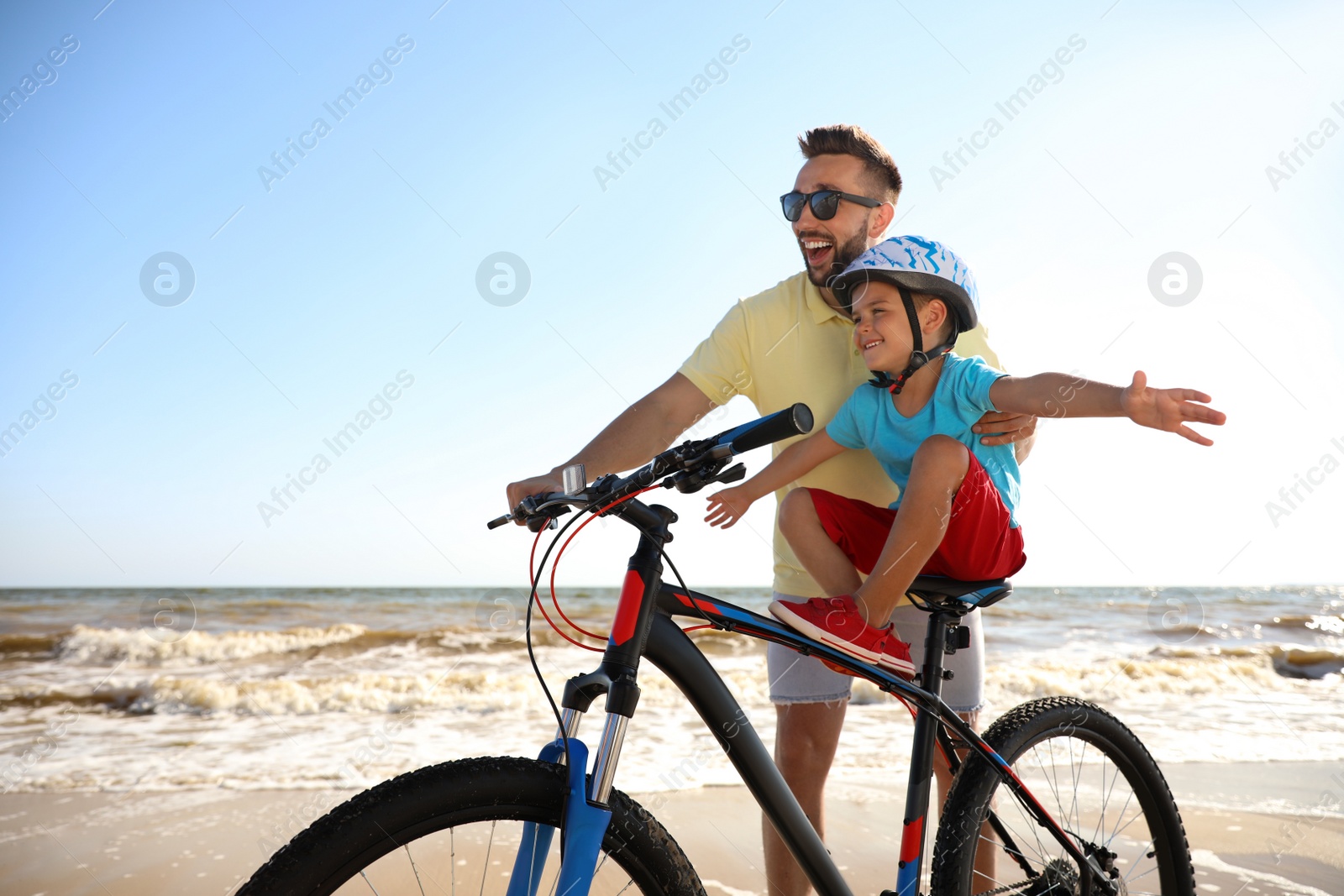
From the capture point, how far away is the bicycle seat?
1.82 metres

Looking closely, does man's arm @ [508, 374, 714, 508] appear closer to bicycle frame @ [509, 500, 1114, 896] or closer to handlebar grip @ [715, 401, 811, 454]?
bicycle frame @ [509, 500, 1114, 896]

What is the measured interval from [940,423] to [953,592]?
1.41 feet

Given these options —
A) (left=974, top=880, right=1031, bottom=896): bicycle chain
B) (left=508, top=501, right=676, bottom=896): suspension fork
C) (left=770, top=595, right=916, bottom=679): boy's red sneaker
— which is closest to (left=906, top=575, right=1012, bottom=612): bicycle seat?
(left=770, top=595, right=916, bottom=679): boy's red sneaker

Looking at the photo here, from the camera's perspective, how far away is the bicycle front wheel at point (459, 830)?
1.04 metres

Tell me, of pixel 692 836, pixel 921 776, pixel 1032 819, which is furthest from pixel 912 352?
pixel 692 836

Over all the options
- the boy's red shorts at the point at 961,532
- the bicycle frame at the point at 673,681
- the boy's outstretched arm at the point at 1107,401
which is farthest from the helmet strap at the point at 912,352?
the bicycle frame at the point at 673,681

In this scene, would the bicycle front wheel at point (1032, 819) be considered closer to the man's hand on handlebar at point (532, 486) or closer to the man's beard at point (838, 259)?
the man's hand on handlebar at point (532, 486)

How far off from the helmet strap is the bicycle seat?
1.64ft

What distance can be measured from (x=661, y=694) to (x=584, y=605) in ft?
33.2

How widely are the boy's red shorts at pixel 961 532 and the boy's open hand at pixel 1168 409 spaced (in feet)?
1.20

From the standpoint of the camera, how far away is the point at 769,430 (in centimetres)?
115

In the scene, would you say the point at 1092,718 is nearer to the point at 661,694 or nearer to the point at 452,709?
the point at 661,694

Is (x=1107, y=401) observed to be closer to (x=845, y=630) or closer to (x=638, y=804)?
(x=845, y=630)

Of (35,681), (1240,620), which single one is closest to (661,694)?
(35,681)
